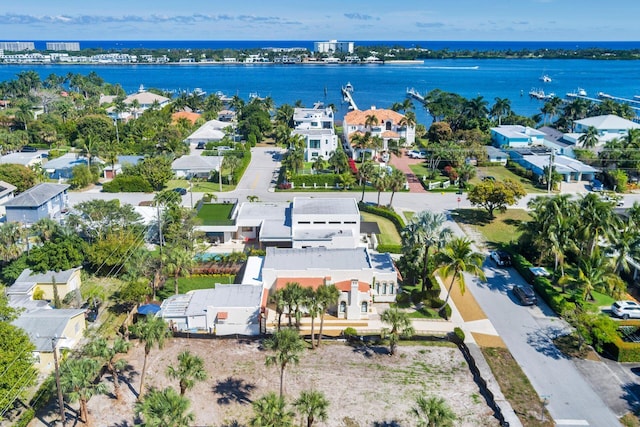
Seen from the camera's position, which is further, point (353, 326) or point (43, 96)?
Answer: point (43, 96)

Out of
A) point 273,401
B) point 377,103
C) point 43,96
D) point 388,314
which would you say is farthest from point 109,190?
point 377,103

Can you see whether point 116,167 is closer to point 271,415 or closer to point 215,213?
point 215,213

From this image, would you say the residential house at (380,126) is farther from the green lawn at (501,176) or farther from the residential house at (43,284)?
the residential house at (43,284)

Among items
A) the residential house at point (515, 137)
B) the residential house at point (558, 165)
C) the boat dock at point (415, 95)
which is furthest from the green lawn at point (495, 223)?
the boat dock at point (415, 95)

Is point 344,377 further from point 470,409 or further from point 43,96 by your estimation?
point 43,96

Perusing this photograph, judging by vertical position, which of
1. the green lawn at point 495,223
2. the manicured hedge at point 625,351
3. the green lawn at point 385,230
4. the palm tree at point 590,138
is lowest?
the green lawn at point 385,230

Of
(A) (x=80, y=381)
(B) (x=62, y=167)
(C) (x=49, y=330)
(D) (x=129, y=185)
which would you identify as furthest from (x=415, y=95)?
(A) (x=80, y=381)

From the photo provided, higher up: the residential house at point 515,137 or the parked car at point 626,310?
the residential house at point 515,137
